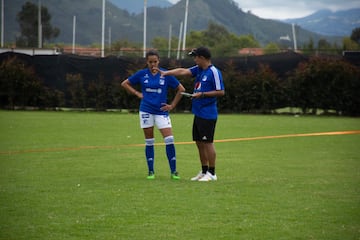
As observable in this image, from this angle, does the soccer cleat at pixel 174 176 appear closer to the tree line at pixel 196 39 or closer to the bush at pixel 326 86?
the bush at pixel 326 86

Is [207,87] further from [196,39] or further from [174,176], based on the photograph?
[196,39]

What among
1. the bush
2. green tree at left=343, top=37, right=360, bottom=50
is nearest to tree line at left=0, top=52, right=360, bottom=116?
the bush

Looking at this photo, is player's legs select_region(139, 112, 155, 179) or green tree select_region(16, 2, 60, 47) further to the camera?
green tree select_region(16, 2, 60, 47)

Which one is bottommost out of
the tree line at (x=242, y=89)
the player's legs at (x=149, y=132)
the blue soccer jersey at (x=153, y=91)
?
the tree line at (x=242, y=89)

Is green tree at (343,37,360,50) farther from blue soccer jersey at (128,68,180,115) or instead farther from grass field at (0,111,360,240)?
blue soccer jersey at (128,68,180,115)

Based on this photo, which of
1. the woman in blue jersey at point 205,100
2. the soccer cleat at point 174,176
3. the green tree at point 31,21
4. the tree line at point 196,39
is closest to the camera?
the woman in blue jersey at point 205,100

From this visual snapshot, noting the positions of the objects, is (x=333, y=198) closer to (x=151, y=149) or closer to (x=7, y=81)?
(x=151, y=149)

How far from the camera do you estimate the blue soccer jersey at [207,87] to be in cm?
1094

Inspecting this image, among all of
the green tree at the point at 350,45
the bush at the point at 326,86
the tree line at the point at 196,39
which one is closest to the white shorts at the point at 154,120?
the bush at the point at 326,86

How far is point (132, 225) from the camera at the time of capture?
7.56 meters

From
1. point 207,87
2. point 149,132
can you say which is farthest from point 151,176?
point 207,87

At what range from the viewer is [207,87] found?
1097 centimetres

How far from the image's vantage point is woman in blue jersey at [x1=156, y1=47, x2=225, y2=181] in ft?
35.8

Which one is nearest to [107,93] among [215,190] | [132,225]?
[215,190]
